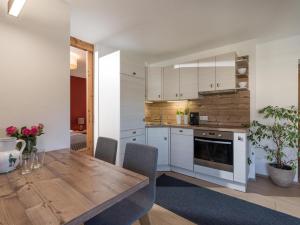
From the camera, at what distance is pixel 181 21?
2.19m

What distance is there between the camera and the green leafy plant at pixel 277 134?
244 centimetres

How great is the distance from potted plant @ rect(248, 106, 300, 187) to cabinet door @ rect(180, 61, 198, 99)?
1152 millimetres

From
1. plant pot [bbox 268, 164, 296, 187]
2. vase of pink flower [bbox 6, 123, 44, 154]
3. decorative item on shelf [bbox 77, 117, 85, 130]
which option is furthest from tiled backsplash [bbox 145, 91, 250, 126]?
decorative item on shelf [bbox 77, 117, 85, 130]

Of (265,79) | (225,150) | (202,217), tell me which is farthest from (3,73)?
(265,79)

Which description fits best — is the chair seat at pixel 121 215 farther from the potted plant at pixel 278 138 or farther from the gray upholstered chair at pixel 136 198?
the potted plant at pixel 278 138

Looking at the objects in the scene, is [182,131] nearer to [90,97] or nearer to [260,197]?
[260,197]

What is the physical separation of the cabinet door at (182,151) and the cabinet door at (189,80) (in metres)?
0.84

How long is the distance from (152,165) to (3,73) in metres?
1.50

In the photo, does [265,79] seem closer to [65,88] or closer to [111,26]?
[111,26]

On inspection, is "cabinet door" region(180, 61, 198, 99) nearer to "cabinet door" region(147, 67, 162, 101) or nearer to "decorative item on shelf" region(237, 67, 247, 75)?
"cabinet door" region(147, 67, 162, 101)

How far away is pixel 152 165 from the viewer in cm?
129

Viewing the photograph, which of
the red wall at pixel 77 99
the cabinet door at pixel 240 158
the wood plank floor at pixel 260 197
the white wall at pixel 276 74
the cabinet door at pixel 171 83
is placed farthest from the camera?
the red wall at pixel 77 99

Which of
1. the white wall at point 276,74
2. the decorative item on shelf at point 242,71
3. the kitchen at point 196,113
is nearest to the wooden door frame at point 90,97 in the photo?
the kitchen at point 196,113

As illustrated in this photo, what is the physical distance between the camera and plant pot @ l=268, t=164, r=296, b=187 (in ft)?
7.86
